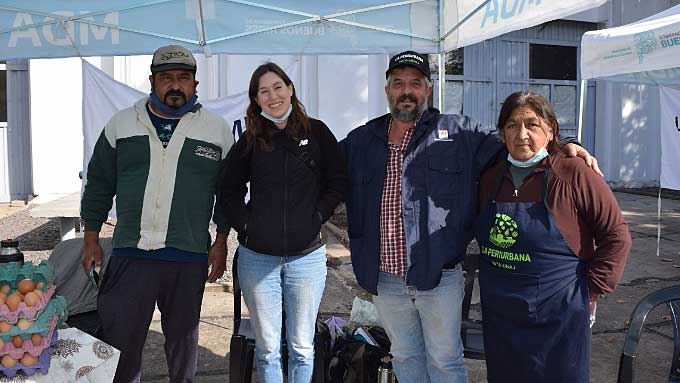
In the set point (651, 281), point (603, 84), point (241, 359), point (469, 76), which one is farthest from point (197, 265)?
point (603, 84)

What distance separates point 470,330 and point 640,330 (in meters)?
1.01

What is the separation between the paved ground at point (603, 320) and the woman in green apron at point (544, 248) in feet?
5.23

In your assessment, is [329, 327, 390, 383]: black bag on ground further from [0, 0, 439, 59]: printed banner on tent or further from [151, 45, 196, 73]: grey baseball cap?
[0, 0, 439, 59]: printed banner on tent

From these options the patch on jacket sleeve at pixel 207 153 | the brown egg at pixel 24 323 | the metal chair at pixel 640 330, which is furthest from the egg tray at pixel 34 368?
the metal chair at pixel 640 330

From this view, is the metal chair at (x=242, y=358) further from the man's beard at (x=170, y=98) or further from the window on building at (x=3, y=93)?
the window on building at (x=3, y=93)

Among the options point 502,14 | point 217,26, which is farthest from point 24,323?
point 502,14

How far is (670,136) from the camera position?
724 centimetres

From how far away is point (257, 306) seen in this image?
9.61ft

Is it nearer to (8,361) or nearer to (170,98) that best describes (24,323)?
(8,361)

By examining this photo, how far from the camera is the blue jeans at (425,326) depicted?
2.72m

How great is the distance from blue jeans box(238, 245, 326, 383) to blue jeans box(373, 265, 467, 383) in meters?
0.37

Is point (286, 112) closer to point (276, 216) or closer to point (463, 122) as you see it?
point (276, 216)

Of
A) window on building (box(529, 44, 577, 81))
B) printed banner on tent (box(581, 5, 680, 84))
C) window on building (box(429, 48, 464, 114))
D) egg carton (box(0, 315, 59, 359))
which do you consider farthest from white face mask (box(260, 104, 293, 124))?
window on building (box(529, 44, 577, 81))

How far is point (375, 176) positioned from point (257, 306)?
87 centimetres
